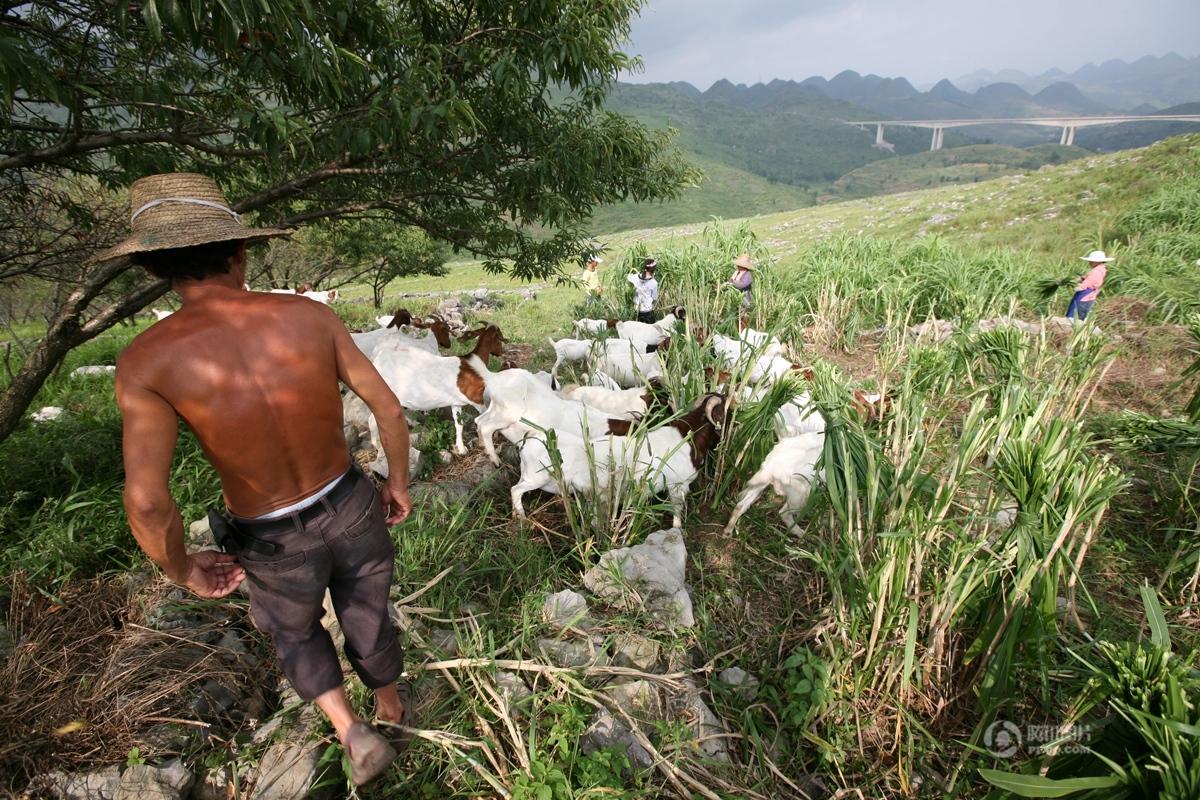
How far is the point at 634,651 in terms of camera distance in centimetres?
220

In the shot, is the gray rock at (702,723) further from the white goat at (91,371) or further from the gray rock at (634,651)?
the white goat at (91,371)

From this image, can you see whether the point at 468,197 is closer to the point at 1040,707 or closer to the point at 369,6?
the point at 369,6

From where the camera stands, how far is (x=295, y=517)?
154cm

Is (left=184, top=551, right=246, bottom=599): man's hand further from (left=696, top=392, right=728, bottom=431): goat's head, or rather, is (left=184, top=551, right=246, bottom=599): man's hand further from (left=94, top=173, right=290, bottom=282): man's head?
(left=696, top=392, right=728, bottom=431): goat's head

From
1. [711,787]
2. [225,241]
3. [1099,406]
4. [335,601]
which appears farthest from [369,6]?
[1099,406]

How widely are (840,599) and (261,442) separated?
2134mm

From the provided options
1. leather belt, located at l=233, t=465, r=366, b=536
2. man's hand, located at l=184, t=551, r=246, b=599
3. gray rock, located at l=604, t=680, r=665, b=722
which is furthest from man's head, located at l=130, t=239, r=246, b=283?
gray rock, located at l=604, t=680, r=665, b=722

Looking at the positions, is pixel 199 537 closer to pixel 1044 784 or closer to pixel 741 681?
pixel 741 681

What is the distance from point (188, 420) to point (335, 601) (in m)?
0.71

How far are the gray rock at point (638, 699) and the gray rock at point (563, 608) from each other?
322 mm

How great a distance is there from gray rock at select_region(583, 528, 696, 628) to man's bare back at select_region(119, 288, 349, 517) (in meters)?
1.35

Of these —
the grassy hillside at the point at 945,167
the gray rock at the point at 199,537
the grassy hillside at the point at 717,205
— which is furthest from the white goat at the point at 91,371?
the grassy hillside at the point at 945,167

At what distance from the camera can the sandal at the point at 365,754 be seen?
63.4 inches

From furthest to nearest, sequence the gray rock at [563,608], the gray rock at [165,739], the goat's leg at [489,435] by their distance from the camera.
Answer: the goat's leg at [489,435] → the gray rock at [563,608] → the gray rock at [165,739]
